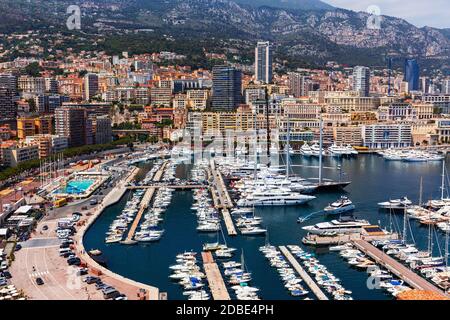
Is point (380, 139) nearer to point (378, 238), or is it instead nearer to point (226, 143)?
point (226, 143)

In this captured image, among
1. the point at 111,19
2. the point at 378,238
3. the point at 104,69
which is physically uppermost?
the point at 111,19

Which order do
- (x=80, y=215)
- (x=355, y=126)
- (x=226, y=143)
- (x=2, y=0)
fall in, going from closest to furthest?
1. (x=80, y=215)
2. (x=226, y=143)
3. (x=355, y=126)
4. (x=2, y=0)

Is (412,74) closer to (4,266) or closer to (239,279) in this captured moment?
(239,279)

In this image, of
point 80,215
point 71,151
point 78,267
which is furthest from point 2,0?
point 78,267

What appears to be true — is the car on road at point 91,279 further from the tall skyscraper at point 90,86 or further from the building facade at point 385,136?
the tall skyscraper at point 90,86

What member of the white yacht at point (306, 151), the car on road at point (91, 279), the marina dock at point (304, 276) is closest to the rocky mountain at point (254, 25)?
the white yacht at point (306, 151)

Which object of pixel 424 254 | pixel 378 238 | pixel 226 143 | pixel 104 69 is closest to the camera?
pixel 424 254
